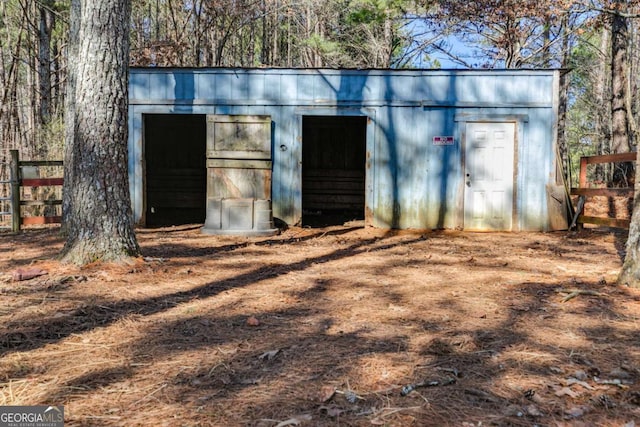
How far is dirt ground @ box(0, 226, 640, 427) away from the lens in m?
2.46

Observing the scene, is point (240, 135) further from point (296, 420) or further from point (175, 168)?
point (296, 420)

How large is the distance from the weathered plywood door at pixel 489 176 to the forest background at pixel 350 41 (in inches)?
164

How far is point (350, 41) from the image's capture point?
822 inches

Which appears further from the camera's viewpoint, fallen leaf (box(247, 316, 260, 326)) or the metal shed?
the metal shed

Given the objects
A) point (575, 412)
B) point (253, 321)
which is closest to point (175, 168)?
point (253, 321)

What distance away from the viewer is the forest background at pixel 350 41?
47.8 ft

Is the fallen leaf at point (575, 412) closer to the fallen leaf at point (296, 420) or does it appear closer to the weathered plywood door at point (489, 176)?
the fallen leaf at point (296, 420)

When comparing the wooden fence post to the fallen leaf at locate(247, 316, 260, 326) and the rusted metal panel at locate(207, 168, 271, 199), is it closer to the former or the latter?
the rusted metal panel at locate(207, 168, 271, 199)

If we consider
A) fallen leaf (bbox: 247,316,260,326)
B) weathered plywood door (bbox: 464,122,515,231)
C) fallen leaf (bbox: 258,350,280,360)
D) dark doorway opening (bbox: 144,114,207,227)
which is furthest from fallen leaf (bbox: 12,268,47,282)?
dark doorway opening (bbox: 144,114,207,227)

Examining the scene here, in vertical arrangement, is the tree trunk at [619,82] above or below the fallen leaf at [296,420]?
above

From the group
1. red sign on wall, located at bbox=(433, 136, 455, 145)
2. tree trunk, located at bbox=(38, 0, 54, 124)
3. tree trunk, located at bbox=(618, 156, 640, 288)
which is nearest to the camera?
tree trunk, located at bbox=(618, 156, 640, 288)

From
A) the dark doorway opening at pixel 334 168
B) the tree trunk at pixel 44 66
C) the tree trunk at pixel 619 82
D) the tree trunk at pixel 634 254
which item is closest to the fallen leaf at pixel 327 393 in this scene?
the tree trunk at pixel 634 254

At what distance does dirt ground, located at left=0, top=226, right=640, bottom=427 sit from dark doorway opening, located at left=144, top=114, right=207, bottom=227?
7.70m

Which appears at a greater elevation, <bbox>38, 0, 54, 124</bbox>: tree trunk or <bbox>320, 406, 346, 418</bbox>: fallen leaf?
<bbox>38, 0, 54, 124</bbox>: tree trunk
